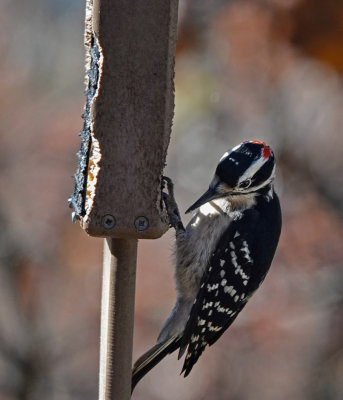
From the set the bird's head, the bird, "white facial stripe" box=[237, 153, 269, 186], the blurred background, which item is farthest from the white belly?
the blurred background

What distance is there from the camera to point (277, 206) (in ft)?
14.1

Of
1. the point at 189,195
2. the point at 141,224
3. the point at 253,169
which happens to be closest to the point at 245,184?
the point at 253,169

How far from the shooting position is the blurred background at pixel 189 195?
6.06m

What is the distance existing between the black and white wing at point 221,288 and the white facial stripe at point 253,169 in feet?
0.97

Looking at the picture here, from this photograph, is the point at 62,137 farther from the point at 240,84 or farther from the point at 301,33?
the point at 301,33

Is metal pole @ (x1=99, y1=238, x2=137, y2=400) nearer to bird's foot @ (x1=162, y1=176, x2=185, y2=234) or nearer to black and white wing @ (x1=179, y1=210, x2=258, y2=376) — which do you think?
bird's foot @ (x1=162, y1=176, x2=185, y2=234)

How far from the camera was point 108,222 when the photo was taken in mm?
3199

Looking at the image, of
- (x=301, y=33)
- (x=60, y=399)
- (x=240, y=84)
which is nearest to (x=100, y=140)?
(x=301, y=33)

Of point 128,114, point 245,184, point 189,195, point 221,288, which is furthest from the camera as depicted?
point 189,195

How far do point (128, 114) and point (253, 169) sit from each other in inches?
36.6

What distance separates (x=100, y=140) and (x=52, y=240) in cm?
303

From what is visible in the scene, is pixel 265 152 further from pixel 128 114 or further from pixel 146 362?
pixel 146 362

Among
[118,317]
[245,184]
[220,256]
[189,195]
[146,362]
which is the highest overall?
[245,184]

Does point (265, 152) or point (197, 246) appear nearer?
point (265, 152)
